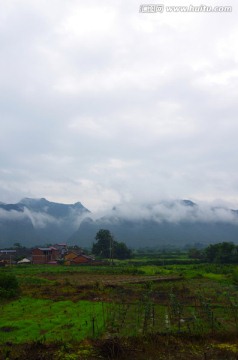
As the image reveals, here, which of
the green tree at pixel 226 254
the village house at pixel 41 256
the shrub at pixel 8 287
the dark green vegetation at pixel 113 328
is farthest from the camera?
the village house at pixel 41 256

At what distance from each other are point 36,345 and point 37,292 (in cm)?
1456

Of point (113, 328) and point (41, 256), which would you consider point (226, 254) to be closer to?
point (41, 256)

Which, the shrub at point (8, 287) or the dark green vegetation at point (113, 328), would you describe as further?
the shrub at point (8, 287)

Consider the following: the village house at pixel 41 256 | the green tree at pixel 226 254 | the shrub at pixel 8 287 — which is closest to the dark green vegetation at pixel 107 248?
the village house at pixel 41 256

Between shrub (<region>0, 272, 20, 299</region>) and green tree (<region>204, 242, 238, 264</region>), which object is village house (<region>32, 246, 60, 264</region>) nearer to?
green tree (<region>204, 242, 238, 264</region>)

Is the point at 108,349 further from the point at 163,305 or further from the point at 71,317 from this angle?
the point at 163,305

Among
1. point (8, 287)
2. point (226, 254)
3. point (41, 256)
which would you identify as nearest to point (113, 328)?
point (8, 287)

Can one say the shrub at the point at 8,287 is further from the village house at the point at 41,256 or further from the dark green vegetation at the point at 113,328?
the village house at the point at 41,256

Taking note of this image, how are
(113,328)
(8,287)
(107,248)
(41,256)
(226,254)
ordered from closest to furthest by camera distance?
(113,328), (8,287), (226,254), (41,256), (107,248)

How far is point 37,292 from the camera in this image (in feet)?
81.4

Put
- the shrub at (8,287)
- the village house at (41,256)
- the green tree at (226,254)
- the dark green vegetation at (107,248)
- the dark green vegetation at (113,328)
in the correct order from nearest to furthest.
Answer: the dark green vegetation at (113,328), the shrub at (8,287), the green tree at (226,254), the village house at (41,256), the dark green vegetation at (107,248)

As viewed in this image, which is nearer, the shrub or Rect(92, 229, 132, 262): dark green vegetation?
the shrub

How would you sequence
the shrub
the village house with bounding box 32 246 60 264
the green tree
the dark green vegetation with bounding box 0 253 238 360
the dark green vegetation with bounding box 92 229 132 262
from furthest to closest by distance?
the dark green vegetation with bounding box 92 229 132 262 → the village house with bounding box 32 246 60 264 → the green tree → the shrub → the dark green vegetation with bounding box 0 253 238 360

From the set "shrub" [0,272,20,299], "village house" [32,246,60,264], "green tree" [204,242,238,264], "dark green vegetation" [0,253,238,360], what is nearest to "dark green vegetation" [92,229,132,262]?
"village house" [32,246,60,264]
